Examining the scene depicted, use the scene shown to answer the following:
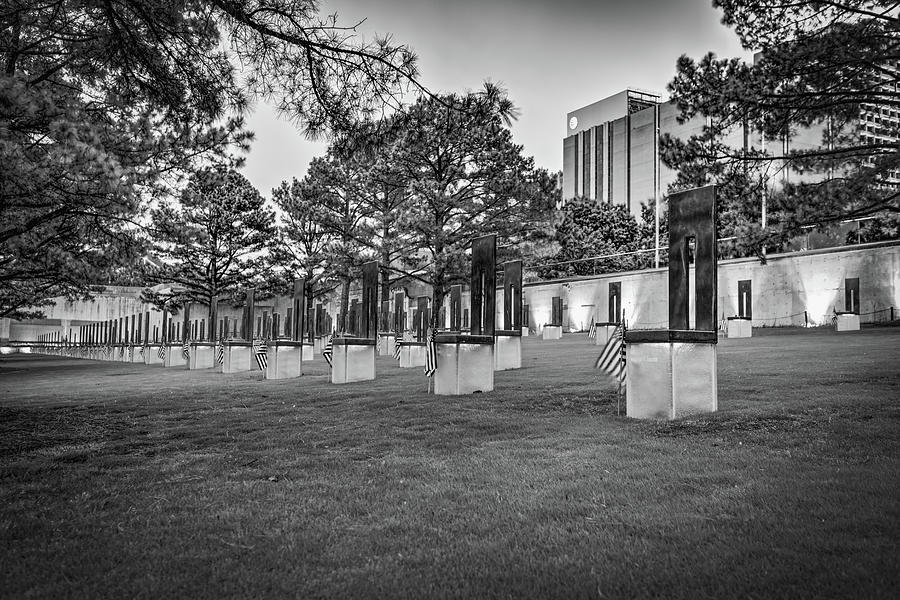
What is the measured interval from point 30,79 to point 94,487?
7.11m

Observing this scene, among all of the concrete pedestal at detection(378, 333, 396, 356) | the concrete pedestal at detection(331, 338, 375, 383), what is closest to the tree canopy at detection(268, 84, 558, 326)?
the concrete pedestal at detection(378, 333, 396, 356)

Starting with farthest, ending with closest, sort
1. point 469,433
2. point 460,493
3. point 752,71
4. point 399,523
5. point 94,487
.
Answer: point 752,71
point 469,433
point 94,487
point 460,493
point 399,523

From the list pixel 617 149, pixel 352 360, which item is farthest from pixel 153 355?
pixel 617 149

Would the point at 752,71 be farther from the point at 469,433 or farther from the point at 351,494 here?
the point at 351,494

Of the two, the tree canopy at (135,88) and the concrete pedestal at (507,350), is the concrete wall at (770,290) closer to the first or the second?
the concrete pedestal at (507,350)

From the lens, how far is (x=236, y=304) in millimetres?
41531

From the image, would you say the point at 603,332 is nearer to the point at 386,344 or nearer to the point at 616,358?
the point at 386,344

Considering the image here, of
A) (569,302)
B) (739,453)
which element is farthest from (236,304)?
(739,453)

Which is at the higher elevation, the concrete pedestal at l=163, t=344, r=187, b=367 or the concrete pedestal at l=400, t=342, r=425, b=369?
the concrete pedestal at l=400, t=342, r=425, b=369

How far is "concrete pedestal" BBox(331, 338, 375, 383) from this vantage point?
13.4 metres

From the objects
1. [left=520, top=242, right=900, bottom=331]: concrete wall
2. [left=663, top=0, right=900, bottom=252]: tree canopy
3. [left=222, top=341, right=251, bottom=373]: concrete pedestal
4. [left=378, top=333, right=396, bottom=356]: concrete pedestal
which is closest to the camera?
[left=663, top=0, right=900, bottom=252]: tree canopy

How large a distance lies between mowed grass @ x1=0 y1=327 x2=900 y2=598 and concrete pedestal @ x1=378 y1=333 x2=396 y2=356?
17018mm

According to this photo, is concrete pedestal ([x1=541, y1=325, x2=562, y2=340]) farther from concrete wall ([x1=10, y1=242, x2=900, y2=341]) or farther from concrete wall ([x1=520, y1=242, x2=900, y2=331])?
concrete wall ([x1=10, y1=242, x2=900, y2=341])

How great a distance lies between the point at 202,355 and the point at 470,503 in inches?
893
